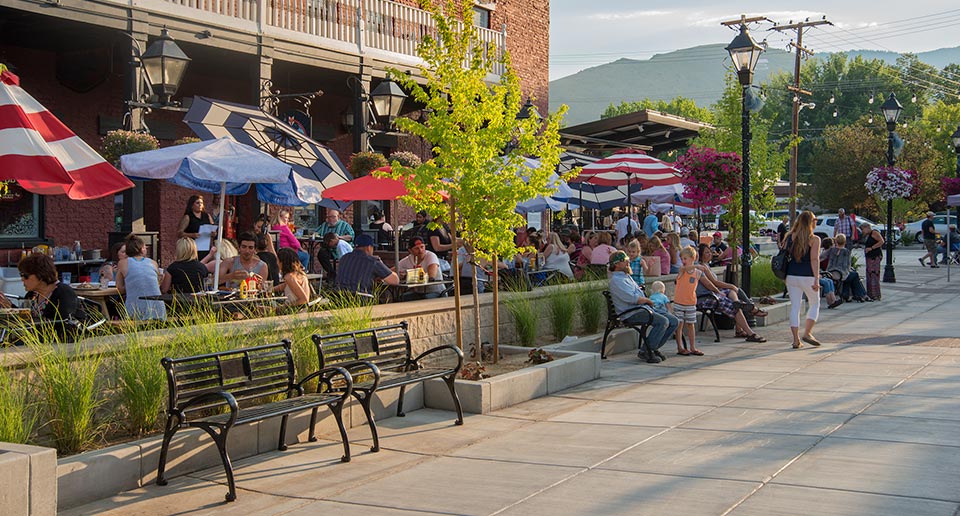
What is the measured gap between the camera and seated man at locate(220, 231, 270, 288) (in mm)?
10938

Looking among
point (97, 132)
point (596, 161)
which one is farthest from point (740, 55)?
point (97, 132)

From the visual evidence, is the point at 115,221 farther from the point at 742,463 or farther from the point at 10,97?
the point at 742,463

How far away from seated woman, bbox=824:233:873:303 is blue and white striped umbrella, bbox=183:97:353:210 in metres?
10.4

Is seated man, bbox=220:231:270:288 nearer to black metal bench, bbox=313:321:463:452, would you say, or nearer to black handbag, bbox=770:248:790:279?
black metal bench, bbox=313:321:463:452

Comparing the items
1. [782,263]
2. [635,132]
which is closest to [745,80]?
[782,263]

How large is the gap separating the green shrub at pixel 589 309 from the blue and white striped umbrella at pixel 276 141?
4.20 meters

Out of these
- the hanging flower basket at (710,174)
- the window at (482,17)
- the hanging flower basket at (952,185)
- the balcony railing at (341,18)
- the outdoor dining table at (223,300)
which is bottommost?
the outdoor dining table at (223,300)

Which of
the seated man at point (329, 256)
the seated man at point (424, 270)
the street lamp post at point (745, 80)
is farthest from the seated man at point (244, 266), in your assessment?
the street lamp post at point (745, 80)

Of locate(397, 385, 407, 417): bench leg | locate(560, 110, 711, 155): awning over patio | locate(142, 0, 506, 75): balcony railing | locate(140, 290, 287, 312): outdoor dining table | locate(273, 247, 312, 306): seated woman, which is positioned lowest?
locate(397, 385, 407, 417): bench leg

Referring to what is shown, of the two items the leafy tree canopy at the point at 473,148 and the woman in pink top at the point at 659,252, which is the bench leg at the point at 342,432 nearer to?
the leafy tree canopy at the point at 473,148

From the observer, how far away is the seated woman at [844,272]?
751 inches

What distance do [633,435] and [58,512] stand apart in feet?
13.2

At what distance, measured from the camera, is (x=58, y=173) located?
7426 millimetres

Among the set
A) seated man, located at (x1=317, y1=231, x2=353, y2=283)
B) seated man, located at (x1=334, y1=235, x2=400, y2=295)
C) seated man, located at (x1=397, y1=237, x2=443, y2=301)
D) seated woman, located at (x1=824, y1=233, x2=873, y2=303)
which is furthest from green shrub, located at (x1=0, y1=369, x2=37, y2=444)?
seated woman, located at (x1=824, y1=233, x2=873, y2=303)
